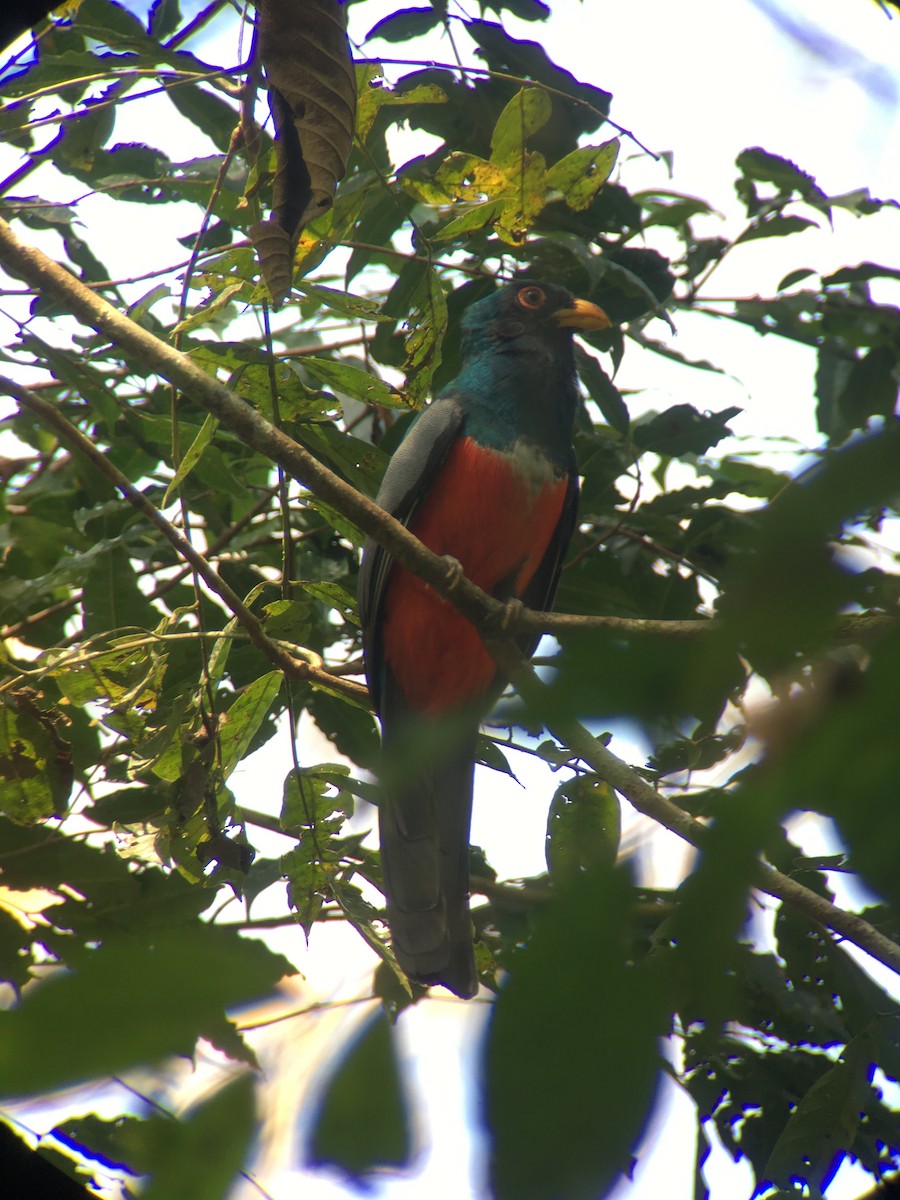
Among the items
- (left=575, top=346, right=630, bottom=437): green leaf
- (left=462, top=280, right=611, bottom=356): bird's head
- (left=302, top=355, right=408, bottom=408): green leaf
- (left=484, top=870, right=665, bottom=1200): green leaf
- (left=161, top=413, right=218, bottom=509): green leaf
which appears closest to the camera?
(left=484, top=870, right=665, bottom=1200): green leaf

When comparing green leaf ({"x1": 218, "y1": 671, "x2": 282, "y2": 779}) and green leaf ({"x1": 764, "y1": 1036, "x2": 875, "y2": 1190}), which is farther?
green leaf ({"x1": 218, "y1": 671, "x2": 282, "y2": 779})

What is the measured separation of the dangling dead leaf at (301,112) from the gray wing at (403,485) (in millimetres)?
1391

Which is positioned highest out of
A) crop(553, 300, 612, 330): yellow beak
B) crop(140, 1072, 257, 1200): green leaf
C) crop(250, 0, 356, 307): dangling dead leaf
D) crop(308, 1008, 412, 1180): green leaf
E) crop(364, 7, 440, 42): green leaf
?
crop(364, 7, 440, 42): green leaf

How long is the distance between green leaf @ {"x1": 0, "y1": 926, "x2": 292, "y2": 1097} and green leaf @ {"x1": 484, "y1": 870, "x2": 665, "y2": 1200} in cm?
14

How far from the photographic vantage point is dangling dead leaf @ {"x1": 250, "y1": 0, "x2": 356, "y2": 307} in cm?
249

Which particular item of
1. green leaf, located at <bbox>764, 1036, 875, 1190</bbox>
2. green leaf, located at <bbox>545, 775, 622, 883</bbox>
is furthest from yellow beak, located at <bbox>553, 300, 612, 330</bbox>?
green leaf, located at <bbox>764, 1036, 875, 1190</bbox>

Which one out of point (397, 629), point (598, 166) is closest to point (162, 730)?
point (397, 629)

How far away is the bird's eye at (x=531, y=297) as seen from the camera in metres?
4.78

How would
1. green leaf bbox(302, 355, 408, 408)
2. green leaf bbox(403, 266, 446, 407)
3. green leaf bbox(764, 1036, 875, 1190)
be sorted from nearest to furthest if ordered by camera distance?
green leaf bbox(764, 1036, 875, 1190) → green leaf bbox(302, 355, 408, 408) → green leaf bbox(403, 266, 446, 407)

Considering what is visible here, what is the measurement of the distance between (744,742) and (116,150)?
3857mm

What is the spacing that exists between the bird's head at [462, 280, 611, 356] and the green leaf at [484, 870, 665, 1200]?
164 inches

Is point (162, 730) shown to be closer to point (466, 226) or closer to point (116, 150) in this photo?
point (466, 226)

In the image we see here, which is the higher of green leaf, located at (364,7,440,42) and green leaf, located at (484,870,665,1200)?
green leaf, located at (364,7,440,42)

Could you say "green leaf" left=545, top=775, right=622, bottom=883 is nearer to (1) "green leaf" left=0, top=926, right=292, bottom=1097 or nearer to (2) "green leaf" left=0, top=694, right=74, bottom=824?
(2) "green leaf" left=0, top=694, right=74, bottom=824
